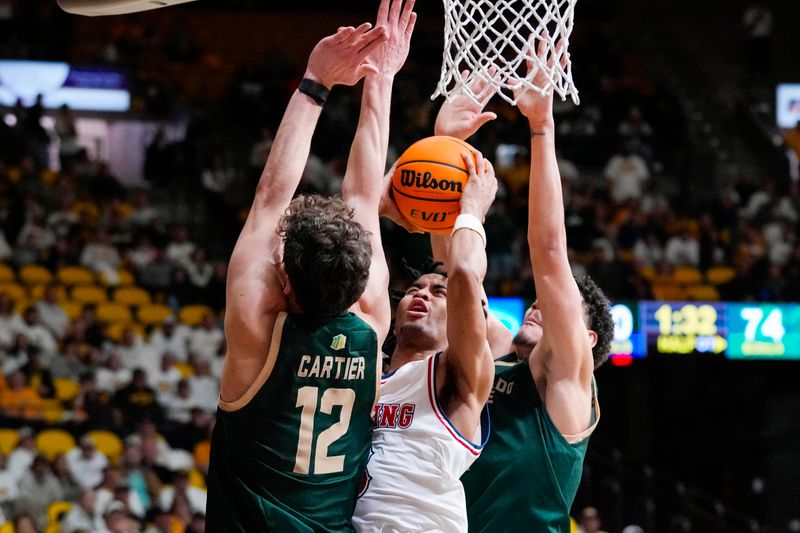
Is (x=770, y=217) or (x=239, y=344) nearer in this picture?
(x=239, y=344)

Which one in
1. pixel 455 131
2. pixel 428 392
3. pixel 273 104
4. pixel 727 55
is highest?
pixel 727 55

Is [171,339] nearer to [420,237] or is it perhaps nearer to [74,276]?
[74,276]

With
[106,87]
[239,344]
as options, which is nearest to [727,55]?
[106,87]

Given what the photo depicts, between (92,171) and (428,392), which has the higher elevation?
(92,171)

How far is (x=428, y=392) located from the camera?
11.8ft

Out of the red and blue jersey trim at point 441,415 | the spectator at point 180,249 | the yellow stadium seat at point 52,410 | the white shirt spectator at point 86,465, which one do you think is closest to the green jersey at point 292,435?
the red and blue jersey trim at point 441,415

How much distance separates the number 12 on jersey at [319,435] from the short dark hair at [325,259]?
9.0 inches

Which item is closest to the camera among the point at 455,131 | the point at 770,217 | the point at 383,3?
the point at 383,3

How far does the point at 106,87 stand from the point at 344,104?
2918mm

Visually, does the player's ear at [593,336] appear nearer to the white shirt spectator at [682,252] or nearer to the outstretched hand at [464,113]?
the outstretched hand at [464,113]

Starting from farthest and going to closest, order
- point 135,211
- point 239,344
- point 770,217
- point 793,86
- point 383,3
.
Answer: point 793,86 → point 770,217 → point 135,211 → point 383,3 → point 239,344

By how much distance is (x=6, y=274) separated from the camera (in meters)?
11.6

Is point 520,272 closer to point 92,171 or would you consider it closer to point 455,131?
point 92,171

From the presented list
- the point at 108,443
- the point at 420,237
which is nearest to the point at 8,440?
the point at 108,443
